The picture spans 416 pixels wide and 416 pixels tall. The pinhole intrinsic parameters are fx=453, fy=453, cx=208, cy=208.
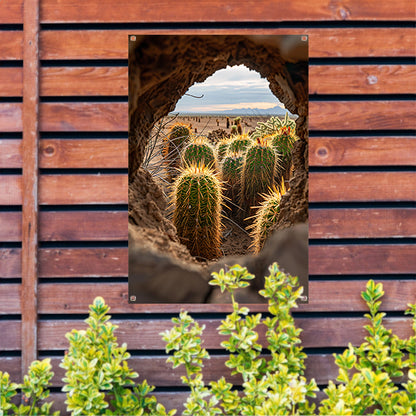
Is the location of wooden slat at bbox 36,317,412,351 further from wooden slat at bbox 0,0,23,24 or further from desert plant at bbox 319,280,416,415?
wooden slat at bbox 0,0,23,24

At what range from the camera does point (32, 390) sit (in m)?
1.74

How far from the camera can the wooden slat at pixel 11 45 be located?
1897 mm

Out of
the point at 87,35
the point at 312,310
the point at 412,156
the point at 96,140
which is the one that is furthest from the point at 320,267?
the point at 87,35

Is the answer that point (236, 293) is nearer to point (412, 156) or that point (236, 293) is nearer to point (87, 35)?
point (412, 156)

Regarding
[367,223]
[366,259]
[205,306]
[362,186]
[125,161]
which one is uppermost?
[125,161]

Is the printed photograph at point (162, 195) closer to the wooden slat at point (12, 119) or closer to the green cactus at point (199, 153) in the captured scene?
the wooden slat at point (12, 119)

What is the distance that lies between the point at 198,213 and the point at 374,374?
5.44 feet

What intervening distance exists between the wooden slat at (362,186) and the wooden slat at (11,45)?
1335 mm

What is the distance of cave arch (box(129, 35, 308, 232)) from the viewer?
1922 millimetres

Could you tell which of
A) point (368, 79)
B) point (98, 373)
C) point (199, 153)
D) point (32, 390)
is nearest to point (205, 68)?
point (368, 79)

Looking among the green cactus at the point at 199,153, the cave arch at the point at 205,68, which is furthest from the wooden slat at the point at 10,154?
the green cactus at the point at 199,153

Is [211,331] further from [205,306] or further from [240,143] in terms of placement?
[240,143]

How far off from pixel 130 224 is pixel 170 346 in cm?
55

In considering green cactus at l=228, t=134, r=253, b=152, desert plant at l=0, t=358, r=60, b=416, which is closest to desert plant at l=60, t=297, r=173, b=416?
desert plant at l=0, t=358, r=60, b=416
